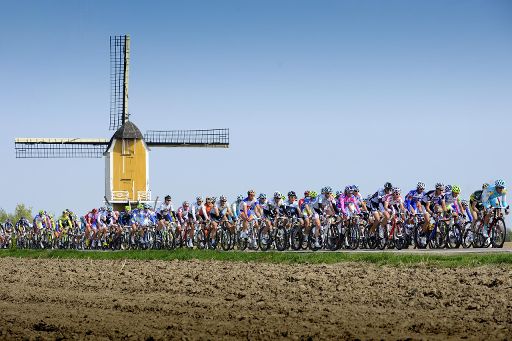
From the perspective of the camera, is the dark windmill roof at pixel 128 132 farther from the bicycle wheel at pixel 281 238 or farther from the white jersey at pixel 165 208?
the bicycle wheel at pixel 281 238

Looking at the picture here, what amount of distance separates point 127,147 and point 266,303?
163 feet

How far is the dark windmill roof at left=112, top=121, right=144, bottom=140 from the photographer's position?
64000 mm

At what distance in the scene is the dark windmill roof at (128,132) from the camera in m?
64.0

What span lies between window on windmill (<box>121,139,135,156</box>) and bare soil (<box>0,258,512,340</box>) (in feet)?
137

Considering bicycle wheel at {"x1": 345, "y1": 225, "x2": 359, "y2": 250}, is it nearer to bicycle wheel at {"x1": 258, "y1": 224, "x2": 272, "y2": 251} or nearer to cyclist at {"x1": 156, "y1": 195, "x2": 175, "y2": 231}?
bicycle wheel at {"x1": 258, "y1": 224, "x2": 272, "y2": 251}

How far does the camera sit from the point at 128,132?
6438 centimetres

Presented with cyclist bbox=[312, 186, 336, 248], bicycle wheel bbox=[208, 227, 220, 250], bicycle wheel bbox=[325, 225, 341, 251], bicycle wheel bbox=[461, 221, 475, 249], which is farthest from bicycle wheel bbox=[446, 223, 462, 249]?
bicycle wheel bbox=[208, 227, 220, 250]

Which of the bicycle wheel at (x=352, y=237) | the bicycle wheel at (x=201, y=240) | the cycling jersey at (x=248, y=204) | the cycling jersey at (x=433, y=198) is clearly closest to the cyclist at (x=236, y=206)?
the cycling jersey at (x=248, y=204)

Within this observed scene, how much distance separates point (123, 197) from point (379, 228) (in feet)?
114

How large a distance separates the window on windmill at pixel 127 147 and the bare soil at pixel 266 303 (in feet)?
137

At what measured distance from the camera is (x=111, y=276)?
69.7 ft

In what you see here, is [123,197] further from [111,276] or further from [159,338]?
[159,338]

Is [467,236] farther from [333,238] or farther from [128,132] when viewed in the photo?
[128,132]

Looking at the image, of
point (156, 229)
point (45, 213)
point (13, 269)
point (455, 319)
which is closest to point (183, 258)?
point (13, 269)
